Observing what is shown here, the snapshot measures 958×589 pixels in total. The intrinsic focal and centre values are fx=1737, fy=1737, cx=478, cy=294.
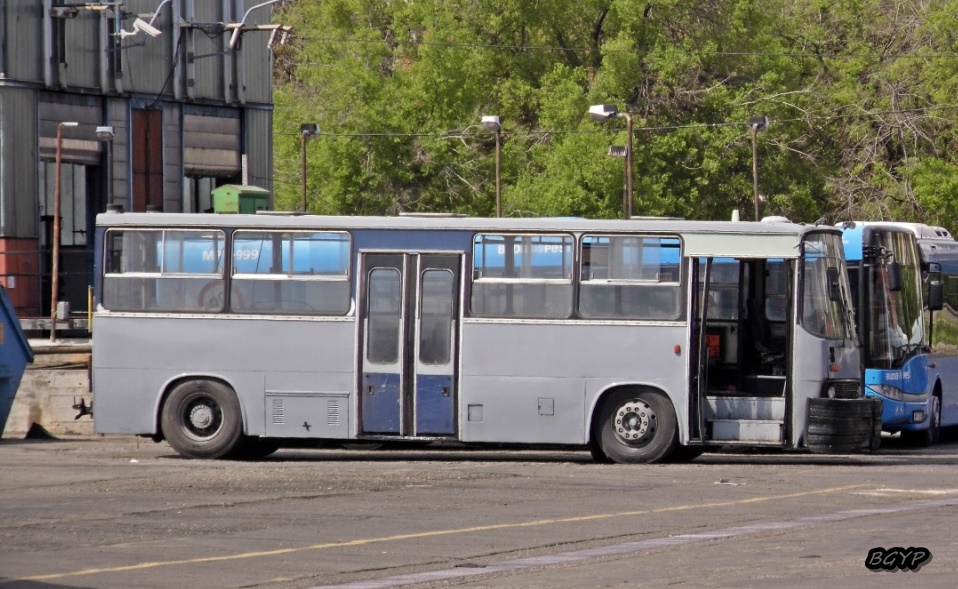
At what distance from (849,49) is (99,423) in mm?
50078

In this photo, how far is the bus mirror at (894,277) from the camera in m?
23.2

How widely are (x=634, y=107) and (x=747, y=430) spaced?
43.6 metres

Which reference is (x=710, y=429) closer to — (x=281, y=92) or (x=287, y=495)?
(x=287, y=495)

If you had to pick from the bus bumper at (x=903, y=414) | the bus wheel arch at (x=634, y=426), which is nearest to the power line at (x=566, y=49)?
Answer: the bus bumper at (x=903, y=414)

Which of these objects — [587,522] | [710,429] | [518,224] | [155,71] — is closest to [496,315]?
[518,224]

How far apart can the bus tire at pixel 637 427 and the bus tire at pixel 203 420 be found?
4234 mm

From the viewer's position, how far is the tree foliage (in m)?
60.2

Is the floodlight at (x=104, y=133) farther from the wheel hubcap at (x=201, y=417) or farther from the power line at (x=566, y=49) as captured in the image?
the power line at (x=566, y=49)

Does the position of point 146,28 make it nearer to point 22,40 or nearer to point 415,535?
point 22,40

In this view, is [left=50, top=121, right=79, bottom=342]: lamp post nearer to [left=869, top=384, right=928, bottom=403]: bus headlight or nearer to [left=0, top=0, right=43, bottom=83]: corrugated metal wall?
[left=0, top=0, right=43, bottom=83]: corrugated metal wall

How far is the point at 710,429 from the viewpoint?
19312 mm

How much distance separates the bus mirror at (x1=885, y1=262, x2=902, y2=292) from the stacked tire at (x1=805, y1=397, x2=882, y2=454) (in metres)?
4.36

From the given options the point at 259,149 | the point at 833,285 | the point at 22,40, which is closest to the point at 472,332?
the point at 833,285

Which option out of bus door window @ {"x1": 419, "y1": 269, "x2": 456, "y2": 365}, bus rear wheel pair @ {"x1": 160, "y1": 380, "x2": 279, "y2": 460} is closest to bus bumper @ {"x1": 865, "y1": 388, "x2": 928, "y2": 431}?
bus door window @ {"x1": 419, "y1": 269, "x2": 456, "y2": 365}
